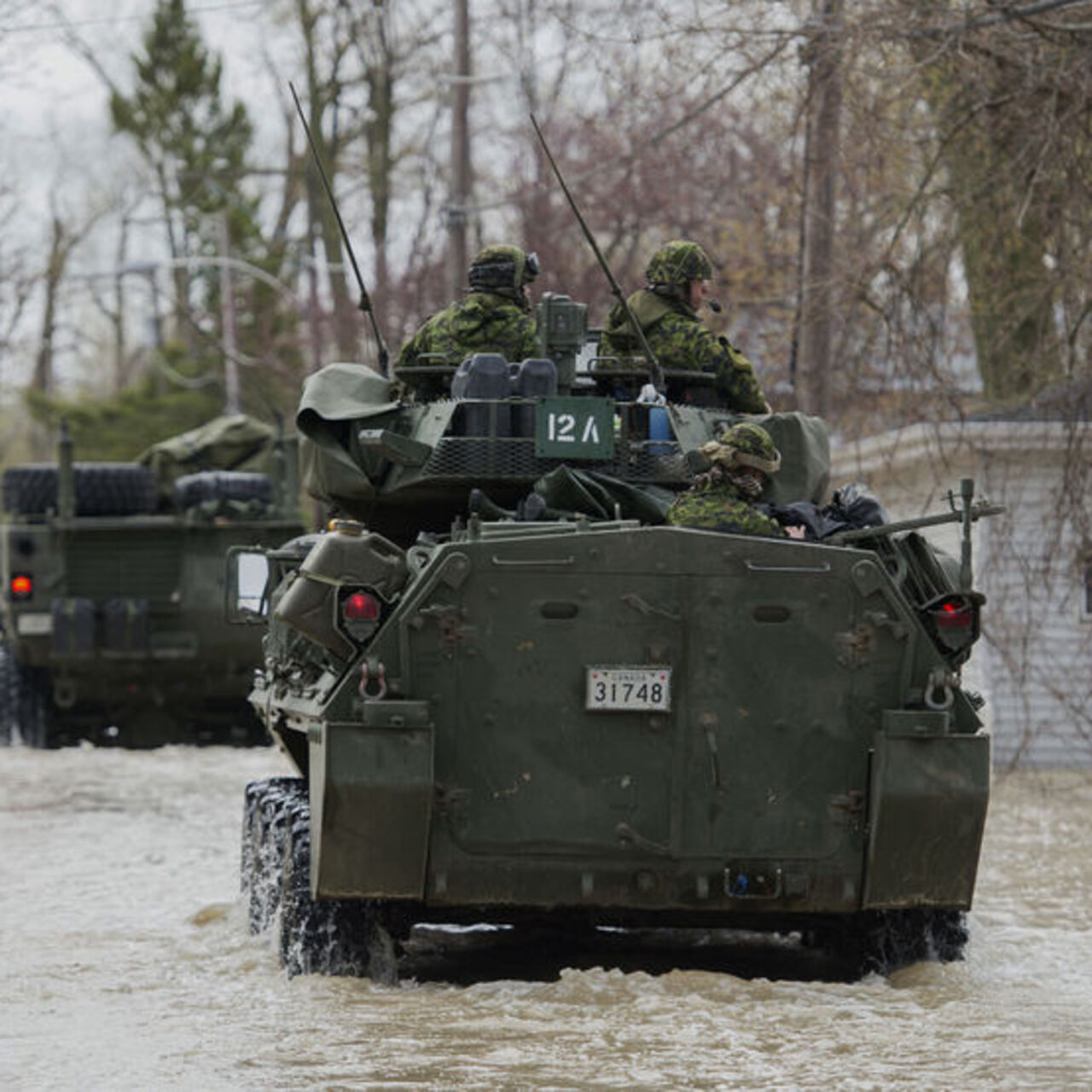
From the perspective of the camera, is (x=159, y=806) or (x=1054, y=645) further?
(x=1054, y=645)

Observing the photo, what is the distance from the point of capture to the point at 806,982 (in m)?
9.67

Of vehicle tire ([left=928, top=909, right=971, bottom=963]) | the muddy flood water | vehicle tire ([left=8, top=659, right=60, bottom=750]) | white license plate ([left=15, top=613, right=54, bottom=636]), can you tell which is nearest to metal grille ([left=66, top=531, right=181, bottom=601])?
white license plate ([left=15, top=613, right=54, bottom=636])

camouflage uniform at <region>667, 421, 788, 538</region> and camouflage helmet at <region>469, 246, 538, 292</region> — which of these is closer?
camouflage uniform at <region>667, 421, 788, 538</region>

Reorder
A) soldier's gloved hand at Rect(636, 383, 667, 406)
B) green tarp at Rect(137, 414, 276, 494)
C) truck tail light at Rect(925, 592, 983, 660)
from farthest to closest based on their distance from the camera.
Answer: green tarp at Rect(137, 414, 276, 494) → soldier's gloved hand at Rect(636, 383, 667, 406) → truck tail light at Rect(925, 592, 983, 660)

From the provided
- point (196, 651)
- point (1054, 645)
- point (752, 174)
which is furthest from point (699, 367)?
point (752, 174)

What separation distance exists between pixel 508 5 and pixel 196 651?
53.9 feet

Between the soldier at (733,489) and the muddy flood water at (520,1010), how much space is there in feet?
5.32

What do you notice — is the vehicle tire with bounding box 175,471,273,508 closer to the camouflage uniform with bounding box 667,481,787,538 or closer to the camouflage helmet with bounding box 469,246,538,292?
the camouflage helmet with bounding box 469,246,538,292

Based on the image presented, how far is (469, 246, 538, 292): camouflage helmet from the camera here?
36.7ft

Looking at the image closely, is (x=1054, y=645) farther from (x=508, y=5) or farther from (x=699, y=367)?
(x=508, y=5)

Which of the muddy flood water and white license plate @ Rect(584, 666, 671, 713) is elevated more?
white license plate @ Rect(584, 666, 671, 713)

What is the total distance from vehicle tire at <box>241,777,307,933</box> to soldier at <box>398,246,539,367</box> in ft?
6.29

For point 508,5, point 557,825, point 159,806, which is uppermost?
point 508,5

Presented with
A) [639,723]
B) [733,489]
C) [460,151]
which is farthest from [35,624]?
[639,723]
